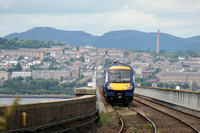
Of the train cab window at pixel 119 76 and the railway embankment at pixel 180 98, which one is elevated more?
the train cab window at pixel 119 76

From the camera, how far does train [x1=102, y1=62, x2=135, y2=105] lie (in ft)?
93.6

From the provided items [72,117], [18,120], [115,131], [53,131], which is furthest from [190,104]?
[18,120]

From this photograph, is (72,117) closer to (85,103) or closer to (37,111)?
(85,103)

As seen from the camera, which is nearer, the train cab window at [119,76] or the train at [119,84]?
the train at [119,84]

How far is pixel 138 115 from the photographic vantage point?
22453 millimetres

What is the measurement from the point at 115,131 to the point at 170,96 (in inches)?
548

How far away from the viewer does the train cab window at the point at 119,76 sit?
2902 centimetres

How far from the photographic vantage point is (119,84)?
28828 millimetres

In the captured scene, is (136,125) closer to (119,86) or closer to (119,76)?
(119,86)

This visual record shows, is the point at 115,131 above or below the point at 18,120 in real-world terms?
below

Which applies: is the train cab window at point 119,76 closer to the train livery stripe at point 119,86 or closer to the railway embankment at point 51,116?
the train livery stripe at point 119,86

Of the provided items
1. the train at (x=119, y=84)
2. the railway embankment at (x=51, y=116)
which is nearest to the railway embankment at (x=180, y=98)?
the train at (x=119, y=84)

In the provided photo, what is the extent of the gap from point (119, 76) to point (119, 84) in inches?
22.7

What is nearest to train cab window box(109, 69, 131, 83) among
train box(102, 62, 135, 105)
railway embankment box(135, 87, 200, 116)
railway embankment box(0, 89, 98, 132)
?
train box(102, 62, 135, 105)
